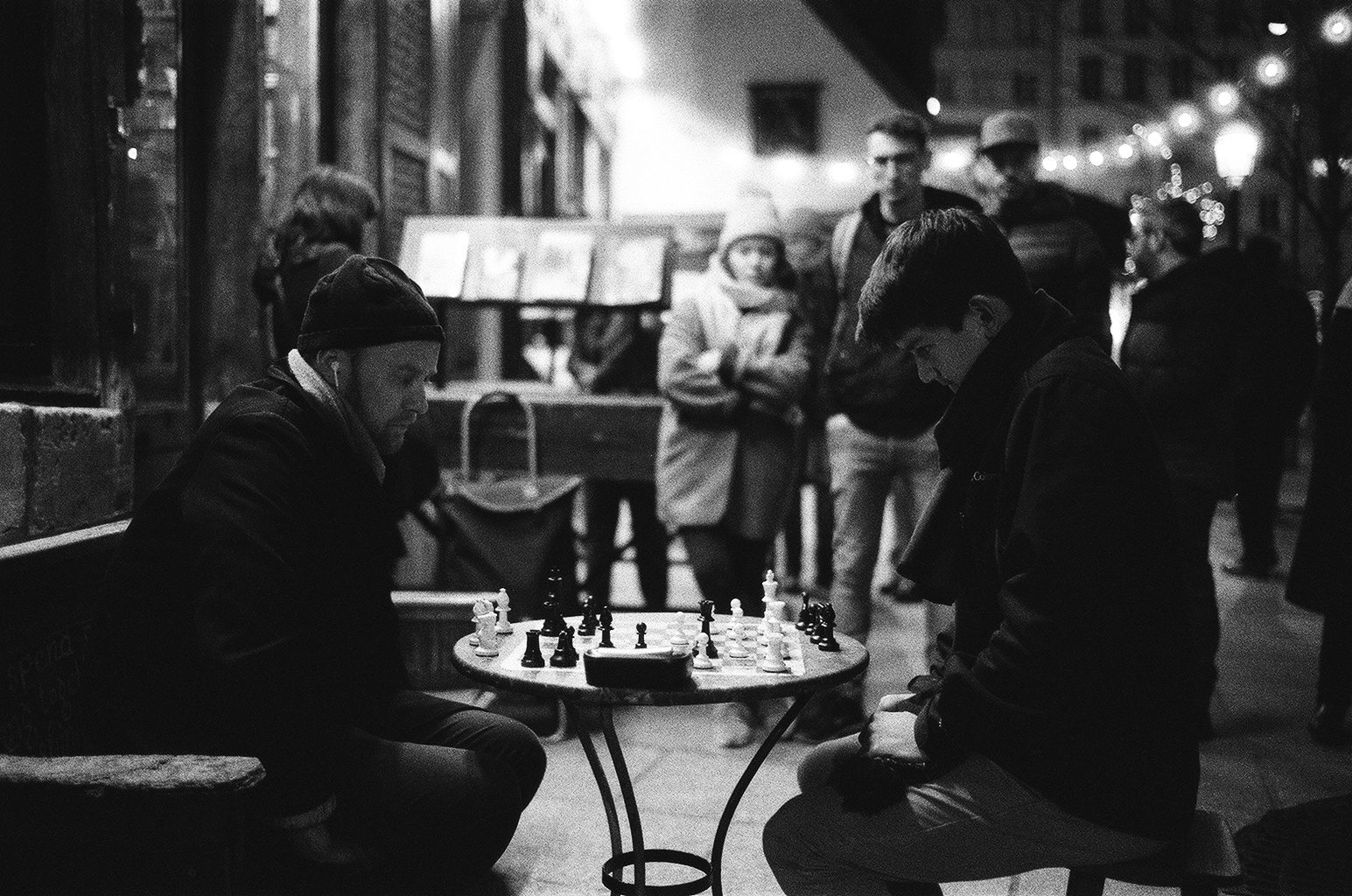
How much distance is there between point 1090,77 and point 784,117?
5442 cm

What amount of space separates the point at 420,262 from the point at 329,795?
15.7 feet

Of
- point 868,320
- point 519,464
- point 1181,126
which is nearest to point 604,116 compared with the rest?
point 1181,126

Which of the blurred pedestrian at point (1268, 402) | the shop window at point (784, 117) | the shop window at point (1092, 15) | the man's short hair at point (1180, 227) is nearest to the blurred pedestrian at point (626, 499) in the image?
the man's short hair at point (1180, 227)

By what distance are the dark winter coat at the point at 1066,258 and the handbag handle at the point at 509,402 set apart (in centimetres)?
240

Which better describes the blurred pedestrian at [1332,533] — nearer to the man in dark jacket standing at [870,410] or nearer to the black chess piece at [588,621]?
the man in dark jacket standing at [870,410]

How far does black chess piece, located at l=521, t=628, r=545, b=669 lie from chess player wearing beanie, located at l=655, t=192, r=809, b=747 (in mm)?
2682

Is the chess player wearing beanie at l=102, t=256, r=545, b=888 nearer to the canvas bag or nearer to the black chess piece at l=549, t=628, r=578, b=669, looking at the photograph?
the black chess piece at l=549, t=628, r=578, b=669

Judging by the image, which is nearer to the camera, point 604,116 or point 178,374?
point 178,374

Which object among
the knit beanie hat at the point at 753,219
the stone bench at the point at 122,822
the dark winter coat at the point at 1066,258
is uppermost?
the knit beanie hat at the point at 753,219

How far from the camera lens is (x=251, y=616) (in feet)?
9.70

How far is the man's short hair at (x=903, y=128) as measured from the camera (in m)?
5.44

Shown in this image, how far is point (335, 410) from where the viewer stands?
3.30 m

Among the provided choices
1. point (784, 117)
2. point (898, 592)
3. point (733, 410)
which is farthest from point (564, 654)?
point (784, 117)

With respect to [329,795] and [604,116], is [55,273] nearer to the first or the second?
[329,795]
